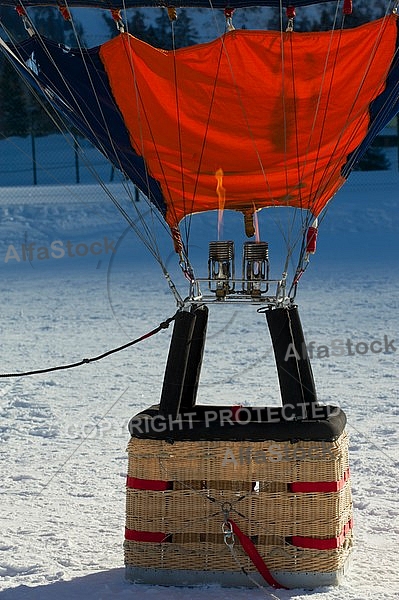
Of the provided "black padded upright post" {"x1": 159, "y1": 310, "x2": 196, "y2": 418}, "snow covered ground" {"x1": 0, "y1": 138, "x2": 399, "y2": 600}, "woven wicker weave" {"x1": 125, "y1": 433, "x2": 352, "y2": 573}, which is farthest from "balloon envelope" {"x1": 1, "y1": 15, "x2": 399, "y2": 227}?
"snow covered ground" {"x1": 0, "y1": 138, "x2": 399, "y2": 600}

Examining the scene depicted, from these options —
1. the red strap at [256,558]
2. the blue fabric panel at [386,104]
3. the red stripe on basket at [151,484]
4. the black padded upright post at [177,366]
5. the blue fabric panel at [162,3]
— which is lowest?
the red strap at [256,558]

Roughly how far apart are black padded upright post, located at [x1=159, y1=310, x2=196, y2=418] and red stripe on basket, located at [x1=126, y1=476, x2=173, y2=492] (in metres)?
0.24

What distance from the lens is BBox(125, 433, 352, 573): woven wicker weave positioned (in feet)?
11.7

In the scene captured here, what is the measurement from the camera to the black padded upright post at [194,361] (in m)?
3.90

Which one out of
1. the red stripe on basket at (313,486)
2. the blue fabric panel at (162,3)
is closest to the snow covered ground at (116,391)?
the red stripe on basket at (313,486)

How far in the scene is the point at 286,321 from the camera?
371cm

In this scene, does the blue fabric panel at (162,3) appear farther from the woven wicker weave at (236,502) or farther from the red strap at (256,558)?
the red strap at (256,558)

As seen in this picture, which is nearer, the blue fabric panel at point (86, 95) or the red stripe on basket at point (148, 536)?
the red stripe on basket at point (148, 536)

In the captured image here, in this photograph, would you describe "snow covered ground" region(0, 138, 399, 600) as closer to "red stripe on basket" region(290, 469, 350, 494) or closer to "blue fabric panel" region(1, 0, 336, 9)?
"red stripe on basket" region(290, 469, 350, 494)

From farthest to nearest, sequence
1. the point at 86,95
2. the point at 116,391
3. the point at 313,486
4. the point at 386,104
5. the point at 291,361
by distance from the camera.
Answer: the point at 116,391
the point at 86,95
the point at 386,104
the point at 291,361
the point at 313,486

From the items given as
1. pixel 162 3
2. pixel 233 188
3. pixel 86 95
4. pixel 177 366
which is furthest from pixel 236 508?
pixel 162 3

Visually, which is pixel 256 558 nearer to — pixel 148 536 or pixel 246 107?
pixel 148 536

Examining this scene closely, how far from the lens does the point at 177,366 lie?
372 cm

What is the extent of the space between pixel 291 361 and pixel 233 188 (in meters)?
0.82
